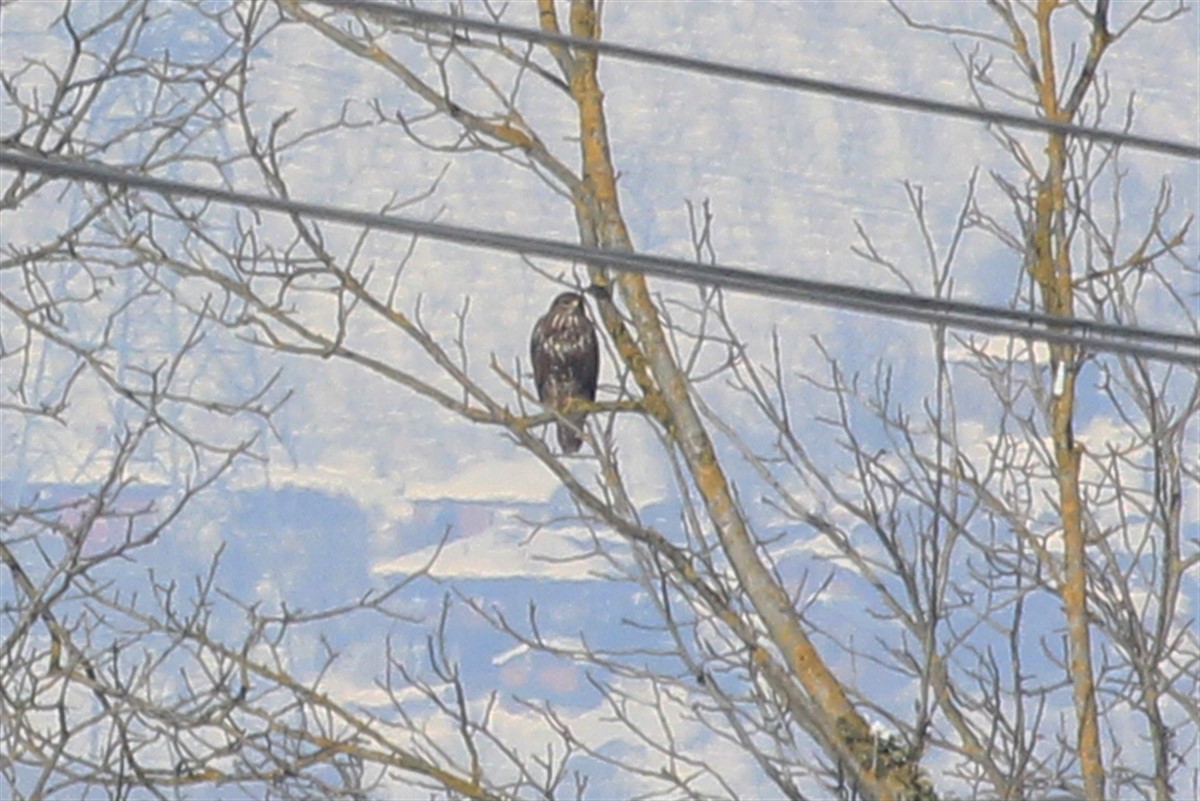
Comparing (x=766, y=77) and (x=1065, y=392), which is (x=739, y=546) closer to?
(x=1065, y=392)

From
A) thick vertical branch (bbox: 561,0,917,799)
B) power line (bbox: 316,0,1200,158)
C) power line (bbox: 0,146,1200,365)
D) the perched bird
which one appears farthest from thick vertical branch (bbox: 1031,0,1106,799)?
power line (bbox: 316,0,1200,158)

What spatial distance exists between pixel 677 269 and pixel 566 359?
4.50 m

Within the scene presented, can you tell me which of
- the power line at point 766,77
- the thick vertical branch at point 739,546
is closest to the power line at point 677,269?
the power line at point 766,77

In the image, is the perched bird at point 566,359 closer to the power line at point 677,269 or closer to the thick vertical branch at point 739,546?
the thick vertical branch at point 739,546

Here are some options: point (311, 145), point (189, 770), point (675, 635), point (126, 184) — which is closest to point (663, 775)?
point (675, 635)

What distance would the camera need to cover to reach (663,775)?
718 centimetres

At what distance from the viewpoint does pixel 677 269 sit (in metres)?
2.79

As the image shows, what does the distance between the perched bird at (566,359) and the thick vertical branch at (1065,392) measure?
1.46 metres

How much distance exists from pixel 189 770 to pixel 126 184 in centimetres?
479

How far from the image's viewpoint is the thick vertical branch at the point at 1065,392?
6672 mm

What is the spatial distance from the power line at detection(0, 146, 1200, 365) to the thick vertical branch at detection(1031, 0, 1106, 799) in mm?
3660

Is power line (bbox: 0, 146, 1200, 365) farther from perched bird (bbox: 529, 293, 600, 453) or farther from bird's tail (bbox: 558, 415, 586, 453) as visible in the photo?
perched bird (bbox: 529, 293, 600, 453)

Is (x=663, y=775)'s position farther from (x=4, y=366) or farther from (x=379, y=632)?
(x=4, y=366)

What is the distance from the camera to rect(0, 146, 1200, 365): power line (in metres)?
2.44
